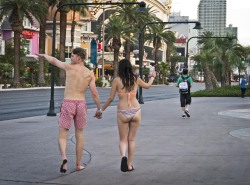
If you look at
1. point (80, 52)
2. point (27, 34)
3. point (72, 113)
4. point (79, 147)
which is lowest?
point (79, 147)

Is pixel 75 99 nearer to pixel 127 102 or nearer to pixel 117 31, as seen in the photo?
pixel 127 102

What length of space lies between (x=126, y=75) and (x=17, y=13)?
47026 mm

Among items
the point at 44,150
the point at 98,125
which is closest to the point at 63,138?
the point at 44,150

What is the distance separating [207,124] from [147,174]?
8.21m

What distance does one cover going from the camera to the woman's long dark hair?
775cm

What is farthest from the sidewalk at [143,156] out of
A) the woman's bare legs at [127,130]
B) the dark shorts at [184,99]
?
the dark shorts at [184,99]

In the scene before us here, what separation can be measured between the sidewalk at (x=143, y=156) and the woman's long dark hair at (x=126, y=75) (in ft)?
4.04

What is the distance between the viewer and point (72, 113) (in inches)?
302

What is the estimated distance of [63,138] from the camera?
7.71 metres

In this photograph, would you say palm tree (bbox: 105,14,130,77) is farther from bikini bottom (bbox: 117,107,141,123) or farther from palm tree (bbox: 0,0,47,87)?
bikini bottom (bbox: 117,107,141,123)

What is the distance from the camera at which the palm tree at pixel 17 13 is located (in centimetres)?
5166

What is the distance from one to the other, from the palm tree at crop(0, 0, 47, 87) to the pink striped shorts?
44.9 metres

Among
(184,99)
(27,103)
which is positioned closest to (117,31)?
(27,103)

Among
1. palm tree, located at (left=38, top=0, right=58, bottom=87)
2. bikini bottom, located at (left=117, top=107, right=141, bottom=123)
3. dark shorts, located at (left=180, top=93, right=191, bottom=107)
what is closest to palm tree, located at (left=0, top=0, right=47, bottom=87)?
palm tree, located at (left=38, top=0, right=58, bottom=87)
